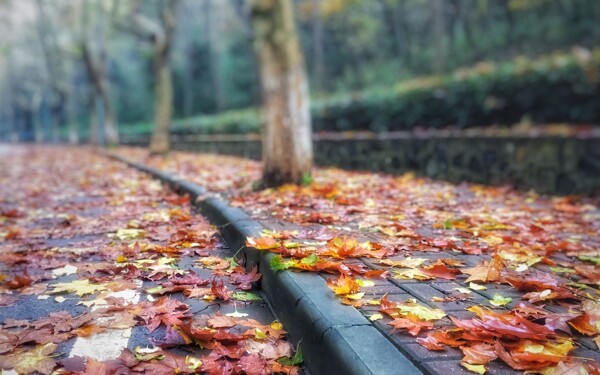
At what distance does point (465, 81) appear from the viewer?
8875mm

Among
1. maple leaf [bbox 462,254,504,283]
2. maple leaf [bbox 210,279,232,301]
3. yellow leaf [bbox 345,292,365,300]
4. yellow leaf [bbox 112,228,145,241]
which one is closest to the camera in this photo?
yellow leaf [bbox 345,292,365,300]

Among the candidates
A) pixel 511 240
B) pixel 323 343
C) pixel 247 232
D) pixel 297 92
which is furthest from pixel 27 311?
pixel 297 92

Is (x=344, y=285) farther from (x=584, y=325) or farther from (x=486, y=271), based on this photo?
(x=584, y=325)

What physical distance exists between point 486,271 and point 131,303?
6.01ft

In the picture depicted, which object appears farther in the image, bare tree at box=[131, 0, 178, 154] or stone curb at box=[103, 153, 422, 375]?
bare tree at box=[131, 0, 178, 154]

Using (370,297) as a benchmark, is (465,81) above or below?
above

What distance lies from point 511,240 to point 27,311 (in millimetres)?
2954

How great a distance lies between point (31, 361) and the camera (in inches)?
81.0

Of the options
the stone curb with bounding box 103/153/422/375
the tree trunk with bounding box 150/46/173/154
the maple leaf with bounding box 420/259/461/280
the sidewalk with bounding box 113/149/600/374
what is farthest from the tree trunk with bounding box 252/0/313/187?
the tree trunk with bounding box 150/46/173/154

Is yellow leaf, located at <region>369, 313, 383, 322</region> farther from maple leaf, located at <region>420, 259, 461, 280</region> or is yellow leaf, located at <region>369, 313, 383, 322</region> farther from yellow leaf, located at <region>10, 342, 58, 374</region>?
yellow leaf, located at <region>10, 342, 58, 374</region>

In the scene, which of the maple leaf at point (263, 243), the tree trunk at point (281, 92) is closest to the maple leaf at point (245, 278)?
the maple leaf at point (263, 243)

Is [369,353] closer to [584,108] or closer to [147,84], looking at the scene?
[584,108]

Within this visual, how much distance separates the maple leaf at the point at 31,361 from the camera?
2002 mm

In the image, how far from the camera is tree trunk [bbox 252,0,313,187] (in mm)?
5723
